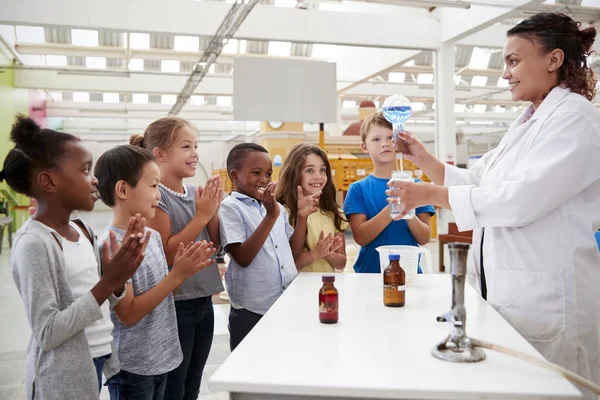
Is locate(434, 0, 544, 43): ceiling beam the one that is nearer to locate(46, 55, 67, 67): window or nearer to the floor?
the floor

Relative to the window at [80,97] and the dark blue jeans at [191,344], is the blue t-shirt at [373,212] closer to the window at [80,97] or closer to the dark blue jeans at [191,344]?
the dark blue jeans at [191,344]

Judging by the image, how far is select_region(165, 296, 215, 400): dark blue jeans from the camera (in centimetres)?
186

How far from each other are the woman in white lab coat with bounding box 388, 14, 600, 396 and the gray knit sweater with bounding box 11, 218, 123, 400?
107cm

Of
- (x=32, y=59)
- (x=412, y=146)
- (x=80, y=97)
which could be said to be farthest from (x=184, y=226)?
(x=80, y=97)

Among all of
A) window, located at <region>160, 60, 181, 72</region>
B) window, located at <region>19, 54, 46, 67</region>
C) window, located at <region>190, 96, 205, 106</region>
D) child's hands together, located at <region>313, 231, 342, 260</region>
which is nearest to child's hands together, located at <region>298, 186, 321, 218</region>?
child's hands together, located at <region>313, 231, 342, 260</region>

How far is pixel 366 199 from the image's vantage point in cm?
243

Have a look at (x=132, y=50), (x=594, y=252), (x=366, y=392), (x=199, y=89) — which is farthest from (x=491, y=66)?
(x=366, y=392)

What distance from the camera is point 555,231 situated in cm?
139

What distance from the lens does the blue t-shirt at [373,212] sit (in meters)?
2.34

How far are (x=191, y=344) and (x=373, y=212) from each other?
40.9 inches

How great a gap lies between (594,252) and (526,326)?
0.28 meters

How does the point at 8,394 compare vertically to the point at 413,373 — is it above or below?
below

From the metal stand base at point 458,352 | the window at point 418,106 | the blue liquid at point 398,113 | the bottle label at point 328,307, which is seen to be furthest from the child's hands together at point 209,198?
the window at point 418,106

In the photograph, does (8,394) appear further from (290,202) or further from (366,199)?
(366,199)
